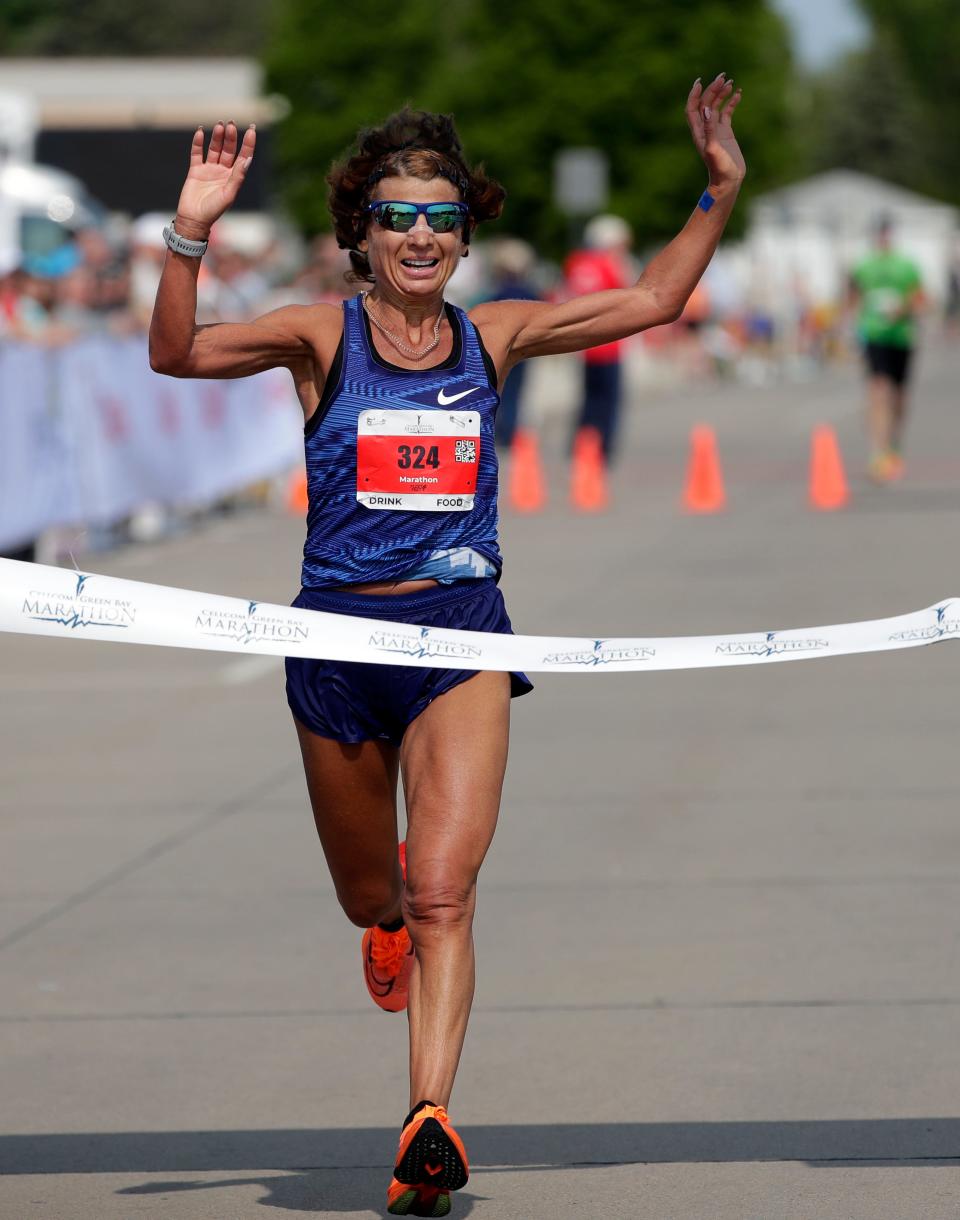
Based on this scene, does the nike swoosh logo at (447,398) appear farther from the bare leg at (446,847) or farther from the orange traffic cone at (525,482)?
the orange traffic cone at (525,482)

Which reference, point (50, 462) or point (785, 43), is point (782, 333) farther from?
point (785, 43)

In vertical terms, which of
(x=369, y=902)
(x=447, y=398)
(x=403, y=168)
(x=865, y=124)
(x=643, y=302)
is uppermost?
(x=865, y=124)

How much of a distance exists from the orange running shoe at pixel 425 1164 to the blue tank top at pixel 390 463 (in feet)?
3.44

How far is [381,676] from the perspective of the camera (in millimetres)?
4754

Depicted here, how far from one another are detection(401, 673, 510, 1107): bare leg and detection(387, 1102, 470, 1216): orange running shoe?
0.29 feet

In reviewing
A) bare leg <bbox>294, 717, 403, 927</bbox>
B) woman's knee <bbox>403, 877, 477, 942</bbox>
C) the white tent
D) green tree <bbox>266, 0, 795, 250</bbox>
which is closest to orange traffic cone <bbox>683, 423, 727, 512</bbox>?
bare leg <bbox>294, 717, 403, 927</bbox>

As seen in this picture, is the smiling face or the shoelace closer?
the smiling face

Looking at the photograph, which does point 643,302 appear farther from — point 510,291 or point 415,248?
point 510,291

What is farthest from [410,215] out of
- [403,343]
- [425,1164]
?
[425,1164]

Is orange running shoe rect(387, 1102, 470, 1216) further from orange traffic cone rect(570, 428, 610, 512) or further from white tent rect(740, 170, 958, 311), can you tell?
white tent rect(740, 170, 958, 311)

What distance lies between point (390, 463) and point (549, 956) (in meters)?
2.18

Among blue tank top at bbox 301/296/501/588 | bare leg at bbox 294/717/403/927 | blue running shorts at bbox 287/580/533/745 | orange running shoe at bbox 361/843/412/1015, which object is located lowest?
orange running shoe at bbox 361/843/412/1015

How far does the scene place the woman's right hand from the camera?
466 cm

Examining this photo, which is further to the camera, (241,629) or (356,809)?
(356,809)
